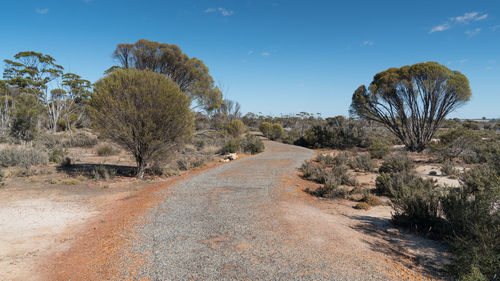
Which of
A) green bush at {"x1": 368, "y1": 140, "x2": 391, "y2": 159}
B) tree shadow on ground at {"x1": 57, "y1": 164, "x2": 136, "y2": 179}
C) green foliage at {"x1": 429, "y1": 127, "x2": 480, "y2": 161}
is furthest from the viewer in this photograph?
green bush at {"x1": 368, "y1": 140, "x2": 391, "y2": 159}

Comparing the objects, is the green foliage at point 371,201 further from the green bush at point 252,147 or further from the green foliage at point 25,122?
the green foliage at point 25,122

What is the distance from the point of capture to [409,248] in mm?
3889


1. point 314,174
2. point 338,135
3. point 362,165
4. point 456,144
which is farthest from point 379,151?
point 338,135

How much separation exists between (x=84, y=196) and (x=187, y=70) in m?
17.1

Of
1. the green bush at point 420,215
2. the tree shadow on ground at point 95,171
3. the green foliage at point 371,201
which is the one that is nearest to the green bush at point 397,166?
the green foliage at point 371,201

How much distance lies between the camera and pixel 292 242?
12.5ft

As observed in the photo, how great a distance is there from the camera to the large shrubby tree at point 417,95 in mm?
17281

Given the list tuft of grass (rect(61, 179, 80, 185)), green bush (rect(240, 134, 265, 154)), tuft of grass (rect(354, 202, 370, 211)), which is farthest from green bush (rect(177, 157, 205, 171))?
tuft of grass (rect(354, 202, 370, 211))

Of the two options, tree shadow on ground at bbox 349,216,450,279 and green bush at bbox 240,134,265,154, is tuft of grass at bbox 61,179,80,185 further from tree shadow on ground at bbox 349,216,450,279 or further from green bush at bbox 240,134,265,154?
green bush at bbox 240,134,265,154

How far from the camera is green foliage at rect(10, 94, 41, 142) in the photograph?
15.6 metres

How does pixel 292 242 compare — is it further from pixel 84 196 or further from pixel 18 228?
pixel 84 196

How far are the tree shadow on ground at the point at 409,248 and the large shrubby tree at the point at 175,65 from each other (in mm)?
18050

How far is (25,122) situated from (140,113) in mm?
13520

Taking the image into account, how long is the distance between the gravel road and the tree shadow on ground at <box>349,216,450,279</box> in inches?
30.2
